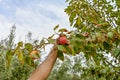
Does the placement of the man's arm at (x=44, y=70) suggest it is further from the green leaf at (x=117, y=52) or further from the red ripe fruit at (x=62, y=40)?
the green leaf at (x=117, y=52)

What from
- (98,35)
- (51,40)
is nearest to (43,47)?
(51,40)

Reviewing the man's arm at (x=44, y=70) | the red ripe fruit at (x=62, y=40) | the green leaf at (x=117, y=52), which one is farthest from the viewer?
the green leaf at (x=117, y=52)

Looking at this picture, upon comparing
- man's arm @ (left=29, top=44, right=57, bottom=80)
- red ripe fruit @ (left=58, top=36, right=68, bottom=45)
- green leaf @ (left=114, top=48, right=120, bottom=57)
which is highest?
red ripe fruit @ (left=58, top=36, right=68, bottom=45)

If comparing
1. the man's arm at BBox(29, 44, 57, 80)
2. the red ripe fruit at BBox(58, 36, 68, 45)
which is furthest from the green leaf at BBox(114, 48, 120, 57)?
the man's arm at BBox(29, 44, 57, 80)

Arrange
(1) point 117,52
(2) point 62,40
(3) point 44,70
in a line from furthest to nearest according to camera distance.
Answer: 1. (1) point 117,52
2. (2) point 62,40
3. (3) point 44,70

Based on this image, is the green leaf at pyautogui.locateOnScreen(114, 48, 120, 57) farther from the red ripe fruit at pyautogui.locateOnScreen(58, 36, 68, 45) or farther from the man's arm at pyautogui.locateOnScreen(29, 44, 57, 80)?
the man's arm at pyautogui.locateOnScreen(29, 44, 57, 80)

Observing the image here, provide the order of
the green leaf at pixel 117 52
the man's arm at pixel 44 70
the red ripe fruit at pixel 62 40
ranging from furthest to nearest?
the green leaf at pixel 117 52 → the red ripe fruit at pixel 62 40 → the man's arm at pixel 44 70

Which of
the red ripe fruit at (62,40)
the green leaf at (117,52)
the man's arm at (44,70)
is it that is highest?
the red ripe fruit at (62,40)

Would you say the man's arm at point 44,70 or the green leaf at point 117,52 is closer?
the man's arm at point 44,70

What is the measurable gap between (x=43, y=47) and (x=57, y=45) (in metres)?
0.11

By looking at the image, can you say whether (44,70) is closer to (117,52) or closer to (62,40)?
(62,40)

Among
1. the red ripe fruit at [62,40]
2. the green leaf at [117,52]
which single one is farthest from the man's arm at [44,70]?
the green leaf at [117,52]

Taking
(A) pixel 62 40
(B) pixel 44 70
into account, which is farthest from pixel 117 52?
(B) pixel 44 70

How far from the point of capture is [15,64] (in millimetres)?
22531
